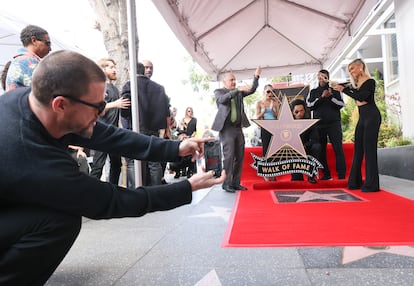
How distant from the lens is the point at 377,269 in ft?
5.50

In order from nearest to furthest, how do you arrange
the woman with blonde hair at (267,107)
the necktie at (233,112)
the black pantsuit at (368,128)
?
the black pantsuit at (368,128) → the necktie at (233,112) → the woman with blonde hair at (267,107)

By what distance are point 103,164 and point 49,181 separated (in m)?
2.70

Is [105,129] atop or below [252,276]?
atop

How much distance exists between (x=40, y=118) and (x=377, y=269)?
5.45ft

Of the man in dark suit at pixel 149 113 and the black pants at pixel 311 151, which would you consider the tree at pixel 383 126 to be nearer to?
the black pants at pixel 311 151

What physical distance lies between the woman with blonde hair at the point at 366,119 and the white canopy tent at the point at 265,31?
1.83 meters

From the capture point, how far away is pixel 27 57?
2496mm

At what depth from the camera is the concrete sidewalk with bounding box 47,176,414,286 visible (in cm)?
164

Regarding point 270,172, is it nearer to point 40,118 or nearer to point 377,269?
point 377,269

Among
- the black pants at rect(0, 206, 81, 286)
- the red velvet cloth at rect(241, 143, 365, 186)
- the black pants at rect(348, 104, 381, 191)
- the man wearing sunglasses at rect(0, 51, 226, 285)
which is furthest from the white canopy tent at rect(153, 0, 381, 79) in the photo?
the black pants at rect(0, 206, 81, 286)

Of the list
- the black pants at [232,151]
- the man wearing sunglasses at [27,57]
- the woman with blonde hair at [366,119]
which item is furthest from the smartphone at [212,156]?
the man wearing sunglasses at [27,57]

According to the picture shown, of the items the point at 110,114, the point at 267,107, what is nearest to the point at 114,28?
the point at 110,114

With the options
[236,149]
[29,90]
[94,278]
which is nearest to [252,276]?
[94,278]

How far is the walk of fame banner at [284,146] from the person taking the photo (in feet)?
17.0
